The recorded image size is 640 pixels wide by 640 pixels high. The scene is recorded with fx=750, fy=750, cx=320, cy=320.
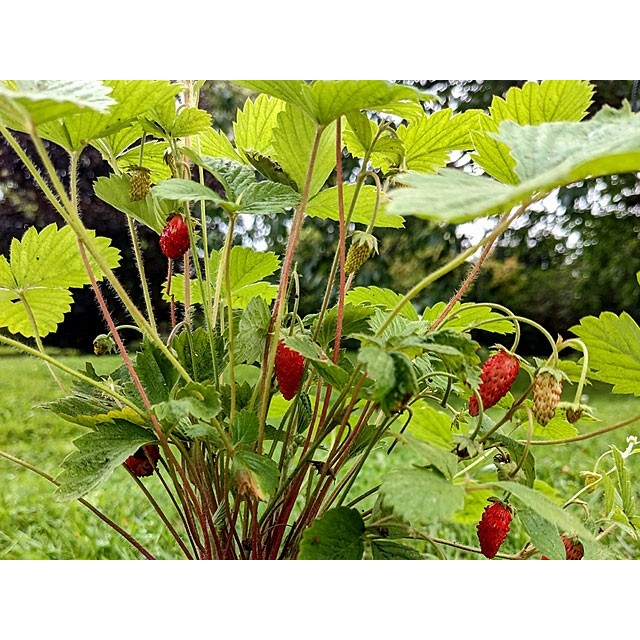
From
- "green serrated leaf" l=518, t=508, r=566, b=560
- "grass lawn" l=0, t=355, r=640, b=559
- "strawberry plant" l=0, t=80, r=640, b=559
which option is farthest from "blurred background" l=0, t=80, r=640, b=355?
"green serrated leaf" l=518, t=508, r=566, b=560

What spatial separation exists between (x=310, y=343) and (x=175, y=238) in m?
0.15

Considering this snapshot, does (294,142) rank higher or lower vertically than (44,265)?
higher

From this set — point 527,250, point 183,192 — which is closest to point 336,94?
point 183,192

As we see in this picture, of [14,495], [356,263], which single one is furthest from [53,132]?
[14,495]

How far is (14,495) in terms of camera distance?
187 centimetres

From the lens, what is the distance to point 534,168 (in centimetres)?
34

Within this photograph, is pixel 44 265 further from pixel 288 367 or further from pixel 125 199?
pixel 288 367

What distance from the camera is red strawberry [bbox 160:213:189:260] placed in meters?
0.53

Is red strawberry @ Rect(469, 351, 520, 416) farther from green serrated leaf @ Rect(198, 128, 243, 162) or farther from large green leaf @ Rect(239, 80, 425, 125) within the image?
green serrated leaf @ Rect(198, 128, 243, 162)
